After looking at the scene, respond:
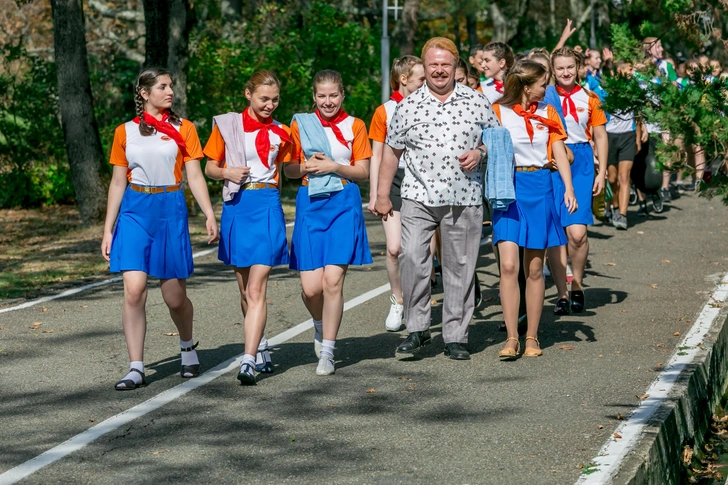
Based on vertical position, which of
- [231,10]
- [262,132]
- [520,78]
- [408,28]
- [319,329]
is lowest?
[319,329]

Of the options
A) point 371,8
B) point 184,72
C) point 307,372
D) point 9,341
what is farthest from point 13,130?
point 371,8

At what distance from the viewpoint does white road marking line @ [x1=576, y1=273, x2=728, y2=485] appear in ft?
18.5

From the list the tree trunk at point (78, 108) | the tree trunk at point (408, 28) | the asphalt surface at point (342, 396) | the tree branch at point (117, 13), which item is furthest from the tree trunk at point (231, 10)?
the asphalt surface at point (342, 396)

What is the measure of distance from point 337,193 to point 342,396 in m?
1.34

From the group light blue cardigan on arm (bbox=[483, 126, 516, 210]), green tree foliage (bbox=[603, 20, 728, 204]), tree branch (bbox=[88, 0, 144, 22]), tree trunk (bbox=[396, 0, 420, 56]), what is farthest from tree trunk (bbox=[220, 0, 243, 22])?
green tree foliage (bbox=[603, 20, 728, 204])

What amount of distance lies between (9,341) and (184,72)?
35.1ft

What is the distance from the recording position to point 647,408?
6789 millimetres

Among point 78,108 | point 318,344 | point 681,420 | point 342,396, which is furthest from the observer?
point 78,108

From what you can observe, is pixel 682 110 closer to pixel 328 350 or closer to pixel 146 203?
pixel 328 350

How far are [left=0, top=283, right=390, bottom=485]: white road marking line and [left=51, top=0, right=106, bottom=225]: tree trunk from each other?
931 cm

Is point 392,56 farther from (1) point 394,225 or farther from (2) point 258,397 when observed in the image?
(2) point 258,397

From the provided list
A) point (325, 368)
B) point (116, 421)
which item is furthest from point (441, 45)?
point (116, 421)

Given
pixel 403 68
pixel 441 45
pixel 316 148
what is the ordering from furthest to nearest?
pixel 403 68, pixel 441 45, pixel 316 148

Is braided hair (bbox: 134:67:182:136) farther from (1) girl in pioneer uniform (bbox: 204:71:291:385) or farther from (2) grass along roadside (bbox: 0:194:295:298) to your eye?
(2) grass along roadside (bbox: 0:194:295:298)
